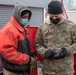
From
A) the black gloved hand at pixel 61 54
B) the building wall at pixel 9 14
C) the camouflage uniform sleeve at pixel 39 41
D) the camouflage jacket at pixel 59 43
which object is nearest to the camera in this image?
the black gloved hand at pixel 61 54

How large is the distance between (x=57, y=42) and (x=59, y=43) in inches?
1.2

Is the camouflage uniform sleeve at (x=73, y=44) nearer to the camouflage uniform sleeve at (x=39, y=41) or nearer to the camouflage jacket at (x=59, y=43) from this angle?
the camouflage jacket at (x=59, y=43)

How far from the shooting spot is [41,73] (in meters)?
4.20

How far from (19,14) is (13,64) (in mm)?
656

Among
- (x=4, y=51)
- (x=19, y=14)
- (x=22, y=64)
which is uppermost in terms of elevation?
(x=19, y=14)

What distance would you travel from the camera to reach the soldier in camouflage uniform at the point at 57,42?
3.76 m

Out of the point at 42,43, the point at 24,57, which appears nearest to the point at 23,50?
the point at 24,57

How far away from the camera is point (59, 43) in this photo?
150 inches

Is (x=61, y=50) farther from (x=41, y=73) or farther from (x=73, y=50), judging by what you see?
(x=41, y=73)

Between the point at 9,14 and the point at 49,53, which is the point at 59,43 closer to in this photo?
the point at 49,53

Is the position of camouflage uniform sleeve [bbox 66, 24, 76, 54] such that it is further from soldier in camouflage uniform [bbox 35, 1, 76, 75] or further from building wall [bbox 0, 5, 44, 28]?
building wall [bbox 0, 5, 44, 28]

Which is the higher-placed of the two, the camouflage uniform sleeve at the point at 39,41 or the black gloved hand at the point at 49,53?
the camouflage uniform sleeve at the point at 39,41

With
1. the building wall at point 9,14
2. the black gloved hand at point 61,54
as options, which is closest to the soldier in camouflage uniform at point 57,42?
the black gloved hand at point 61,54

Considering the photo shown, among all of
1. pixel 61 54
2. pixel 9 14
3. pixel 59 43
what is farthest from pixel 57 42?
pixel 9 14
